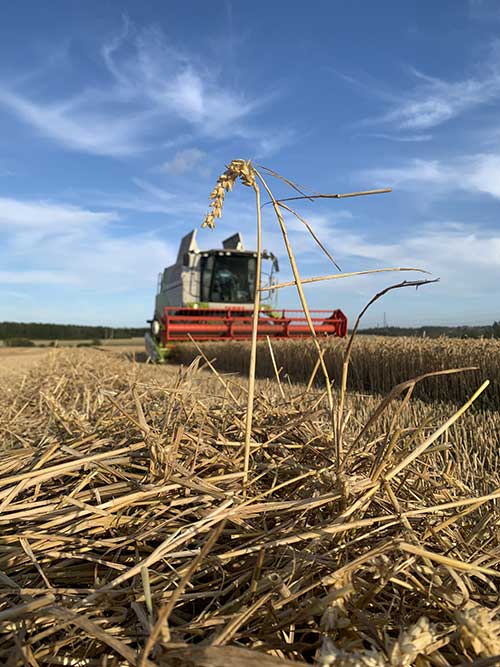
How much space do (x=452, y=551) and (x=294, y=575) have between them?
465 mm

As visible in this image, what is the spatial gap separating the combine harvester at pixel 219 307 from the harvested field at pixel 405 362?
1.87 meters

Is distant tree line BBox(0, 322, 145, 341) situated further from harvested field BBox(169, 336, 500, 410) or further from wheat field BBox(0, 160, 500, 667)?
wheat field BBox(0, 160, 500, 667)

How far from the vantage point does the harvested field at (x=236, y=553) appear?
2.88ft

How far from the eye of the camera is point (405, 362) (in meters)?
7.23

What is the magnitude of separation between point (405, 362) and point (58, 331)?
44.3 metres

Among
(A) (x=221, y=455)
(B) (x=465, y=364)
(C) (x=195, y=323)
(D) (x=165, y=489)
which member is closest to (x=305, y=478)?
(A) (x=221, y=455)

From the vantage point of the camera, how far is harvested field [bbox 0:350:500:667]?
88 cm

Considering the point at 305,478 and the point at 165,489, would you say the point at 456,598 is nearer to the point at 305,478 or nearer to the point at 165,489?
the point at 305,478

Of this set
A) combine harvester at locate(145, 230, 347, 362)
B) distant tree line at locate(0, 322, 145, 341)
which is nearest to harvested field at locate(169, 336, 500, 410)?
combine harvester at locate(145, 230, 347, 362)

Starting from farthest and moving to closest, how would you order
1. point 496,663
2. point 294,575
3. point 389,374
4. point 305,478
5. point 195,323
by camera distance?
point 195,323
point 389,374
point 305,478
point 294,575
point 496,663

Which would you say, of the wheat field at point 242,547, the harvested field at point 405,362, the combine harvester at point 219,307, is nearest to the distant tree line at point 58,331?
the combine harvester at point 219,307

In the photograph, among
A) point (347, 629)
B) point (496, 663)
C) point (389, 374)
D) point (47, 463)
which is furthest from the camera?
point (389, 374)

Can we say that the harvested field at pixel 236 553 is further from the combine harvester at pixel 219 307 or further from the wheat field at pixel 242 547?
the combine harvester at pixel 219 307

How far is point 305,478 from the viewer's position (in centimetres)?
147
